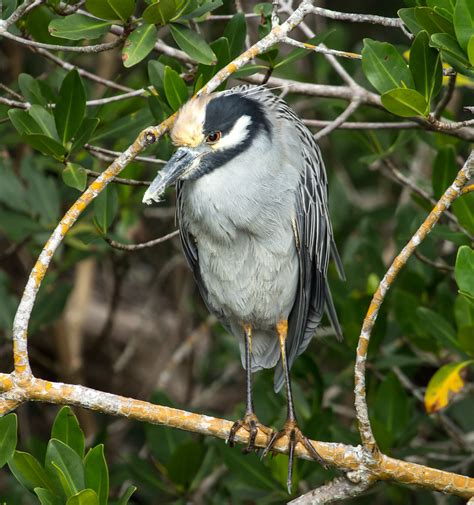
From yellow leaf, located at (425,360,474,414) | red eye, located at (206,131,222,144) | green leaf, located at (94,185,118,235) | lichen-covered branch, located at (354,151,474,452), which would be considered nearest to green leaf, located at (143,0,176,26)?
red eye, located at (206,131,222,144)

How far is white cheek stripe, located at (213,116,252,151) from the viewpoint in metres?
3.11

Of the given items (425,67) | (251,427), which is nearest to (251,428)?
(251,427)

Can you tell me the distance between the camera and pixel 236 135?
10.3ft

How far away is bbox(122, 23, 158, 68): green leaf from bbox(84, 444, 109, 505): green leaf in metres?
1.16

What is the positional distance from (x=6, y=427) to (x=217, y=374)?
3168 millimetres

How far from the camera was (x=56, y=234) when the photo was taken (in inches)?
99.4

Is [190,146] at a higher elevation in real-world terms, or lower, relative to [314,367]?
higher

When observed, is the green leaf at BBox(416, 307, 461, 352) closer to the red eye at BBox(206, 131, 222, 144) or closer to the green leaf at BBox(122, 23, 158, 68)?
the red eye at BBox(206, 131, 222, 144)

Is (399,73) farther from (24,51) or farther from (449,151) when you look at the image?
(24,51)

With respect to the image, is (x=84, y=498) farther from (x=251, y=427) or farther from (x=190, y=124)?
(x=190, y=124)

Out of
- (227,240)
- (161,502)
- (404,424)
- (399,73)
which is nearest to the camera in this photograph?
(399,73)

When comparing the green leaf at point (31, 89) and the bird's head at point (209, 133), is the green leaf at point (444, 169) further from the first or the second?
the green leaf at point (31, 89)

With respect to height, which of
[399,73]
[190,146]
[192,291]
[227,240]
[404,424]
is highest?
[399,73]

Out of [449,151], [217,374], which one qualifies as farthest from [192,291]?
[449,151]
